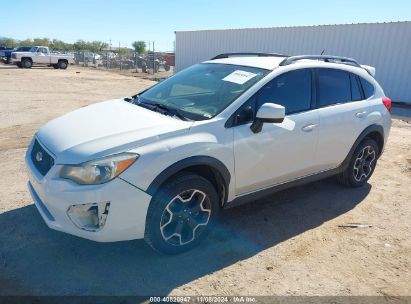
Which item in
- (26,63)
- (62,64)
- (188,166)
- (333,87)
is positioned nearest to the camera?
(188,166)

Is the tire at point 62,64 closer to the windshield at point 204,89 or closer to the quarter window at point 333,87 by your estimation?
the windshield at point 204,89

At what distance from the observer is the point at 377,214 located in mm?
4367

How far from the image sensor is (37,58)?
2894 cm

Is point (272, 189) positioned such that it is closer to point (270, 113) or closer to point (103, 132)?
point (270, 113)

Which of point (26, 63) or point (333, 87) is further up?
point (333, 87)

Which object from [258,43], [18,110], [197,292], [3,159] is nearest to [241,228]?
[197,292]

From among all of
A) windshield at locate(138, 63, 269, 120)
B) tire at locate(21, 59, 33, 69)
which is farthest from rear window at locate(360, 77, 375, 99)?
tire at locate(21, 59, 33, 69)

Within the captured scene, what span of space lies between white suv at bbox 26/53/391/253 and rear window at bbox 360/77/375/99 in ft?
0.08

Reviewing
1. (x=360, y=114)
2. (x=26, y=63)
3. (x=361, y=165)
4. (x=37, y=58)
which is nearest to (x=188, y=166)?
(x=360, y=114)

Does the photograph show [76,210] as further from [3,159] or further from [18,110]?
[18,110]

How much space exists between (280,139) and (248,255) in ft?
3.88

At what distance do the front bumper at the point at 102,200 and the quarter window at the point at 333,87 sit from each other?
243 cm

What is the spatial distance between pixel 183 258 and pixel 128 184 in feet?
3.13

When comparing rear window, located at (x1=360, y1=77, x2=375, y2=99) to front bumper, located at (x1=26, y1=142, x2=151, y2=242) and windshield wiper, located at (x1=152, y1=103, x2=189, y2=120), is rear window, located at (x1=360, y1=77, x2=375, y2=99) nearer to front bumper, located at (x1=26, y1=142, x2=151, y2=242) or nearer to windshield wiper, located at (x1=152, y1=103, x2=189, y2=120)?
windshield wiper, located at (x1=152, y1=103, x2=189, y2=120)
